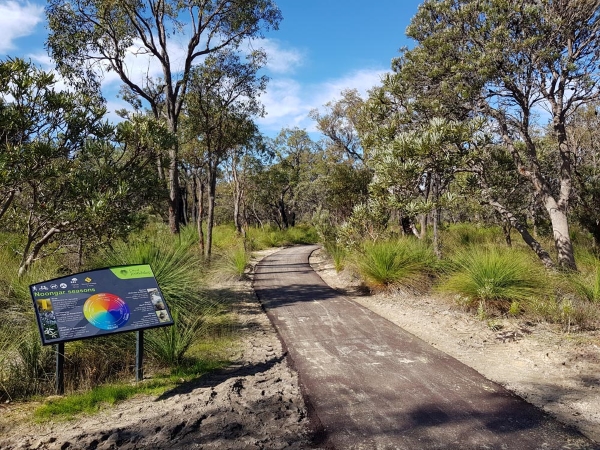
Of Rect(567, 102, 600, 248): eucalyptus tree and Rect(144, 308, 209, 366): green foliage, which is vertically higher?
Rect(567, 102, 600, 248): eucalyptus tree

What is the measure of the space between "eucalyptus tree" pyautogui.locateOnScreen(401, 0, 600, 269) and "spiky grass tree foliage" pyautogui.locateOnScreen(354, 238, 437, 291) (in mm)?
2805

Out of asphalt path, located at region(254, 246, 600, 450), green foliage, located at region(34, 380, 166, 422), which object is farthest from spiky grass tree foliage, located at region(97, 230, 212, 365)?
asphalt path, located at region(254, 246, 600, 450)

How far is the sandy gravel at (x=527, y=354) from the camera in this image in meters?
4.15

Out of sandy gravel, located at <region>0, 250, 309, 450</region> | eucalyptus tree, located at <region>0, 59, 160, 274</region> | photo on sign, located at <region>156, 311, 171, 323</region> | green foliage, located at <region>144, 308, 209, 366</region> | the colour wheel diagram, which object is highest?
eucalyptus tree, located at <region>0, 59, 160, 274</region>

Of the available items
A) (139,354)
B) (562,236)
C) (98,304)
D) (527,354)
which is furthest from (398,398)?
(562,236)

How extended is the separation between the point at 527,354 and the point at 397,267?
4372 mm

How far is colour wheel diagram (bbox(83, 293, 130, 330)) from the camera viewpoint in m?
4.48

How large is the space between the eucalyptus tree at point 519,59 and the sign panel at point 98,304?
25.0 feet

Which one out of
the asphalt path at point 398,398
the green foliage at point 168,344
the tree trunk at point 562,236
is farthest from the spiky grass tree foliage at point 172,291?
the tree trunk at point 562,236

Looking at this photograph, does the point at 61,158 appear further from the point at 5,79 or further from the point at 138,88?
the point at 138,88

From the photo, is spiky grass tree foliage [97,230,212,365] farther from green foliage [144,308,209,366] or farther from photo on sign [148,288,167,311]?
photo on sign [148,288,167,311]

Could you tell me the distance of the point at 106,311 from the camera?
15.0 ft

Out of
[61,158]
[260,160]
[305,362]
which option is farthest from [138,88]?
[260,160]

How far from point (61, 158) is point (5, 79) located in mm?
1331
